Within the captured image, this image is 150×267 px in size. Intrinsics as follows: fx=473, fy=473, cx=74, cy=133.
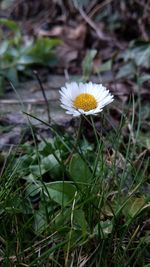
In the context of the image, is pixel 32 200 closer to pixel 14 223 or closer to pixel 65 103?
pixel 14 223

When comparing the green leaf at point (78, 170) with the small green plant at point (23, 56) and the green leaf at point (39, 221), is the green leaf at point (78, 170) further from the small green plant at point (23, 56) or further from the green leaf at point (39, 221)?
the small green plant at point (23, 56)

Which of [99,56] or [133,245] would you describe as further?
[99,56]

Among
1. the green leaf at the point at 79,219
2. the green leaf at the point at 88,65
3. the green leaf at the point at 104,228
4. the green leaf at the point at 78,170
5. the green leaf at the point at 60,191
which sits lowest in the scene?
the green leaf at the point at 104,228

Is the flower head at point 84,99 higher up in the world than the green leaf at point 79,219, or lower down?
higher up

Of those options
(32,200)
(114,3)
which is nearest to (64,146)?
(32,200)

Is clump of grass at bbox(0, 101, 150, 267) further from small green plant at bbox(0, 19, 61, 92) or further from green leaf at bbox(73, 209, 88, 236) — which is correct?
small green plant at bbox(0, 19, 61, 92)

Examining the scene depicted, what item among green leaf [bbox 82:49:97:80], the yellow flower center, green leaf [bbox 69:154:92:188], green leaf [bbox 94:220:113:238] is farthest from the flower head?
green leaf [bbox 82:49:97:80]

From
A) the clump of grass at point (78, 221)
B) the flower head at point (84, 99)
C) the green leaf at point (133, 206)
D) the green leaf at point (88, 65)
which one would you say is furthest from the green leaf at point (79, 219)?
the green leaf at point (88, 65)
